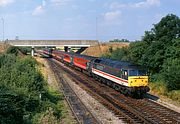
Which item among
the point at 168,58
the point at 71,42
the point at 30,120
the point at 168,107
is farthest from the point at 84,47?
the point at 30,120

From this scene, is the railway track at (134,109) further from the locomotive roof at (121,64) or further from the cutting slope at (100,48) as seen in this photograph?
the cutting slope at (100,48)

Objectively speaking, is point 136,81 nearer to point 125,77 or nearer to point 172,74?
point 125,77

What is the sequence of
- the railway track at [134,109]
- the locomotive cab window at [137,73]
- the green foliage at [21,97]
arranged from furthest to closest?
the locomotive cab window at [137,73] → the railway track at [134,109] → the green foliage at [21,97]

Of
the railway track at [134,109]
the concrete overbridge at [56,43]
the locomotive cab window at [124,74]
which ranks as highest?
the concrete overbridge at [56,43]

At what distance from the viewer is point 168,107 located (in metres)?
27.3

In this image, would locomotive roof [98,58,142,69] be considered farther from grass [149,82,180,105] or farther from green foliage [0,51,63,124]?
green foliage [0,51,63,124]

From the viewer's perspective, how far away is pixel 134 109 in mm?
26031

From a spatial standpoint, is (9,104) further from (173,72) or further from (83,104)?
(173,72)

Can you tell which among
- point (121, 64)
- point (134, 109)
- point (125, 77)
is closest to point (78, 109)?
point (134, 109)

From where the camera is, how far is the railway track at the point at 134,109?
22672mm

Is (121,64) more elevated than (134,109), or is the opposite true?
(121,64)

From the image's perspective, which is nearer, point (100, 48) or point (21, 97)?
point (21, 97)

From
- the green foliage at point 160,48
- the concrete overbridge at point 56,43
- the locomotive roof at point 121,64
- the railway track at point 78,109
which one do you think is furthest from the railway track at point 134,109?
the concrete overbridge at point 56,43

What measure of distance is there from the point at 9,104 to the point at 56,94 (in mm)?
15653
